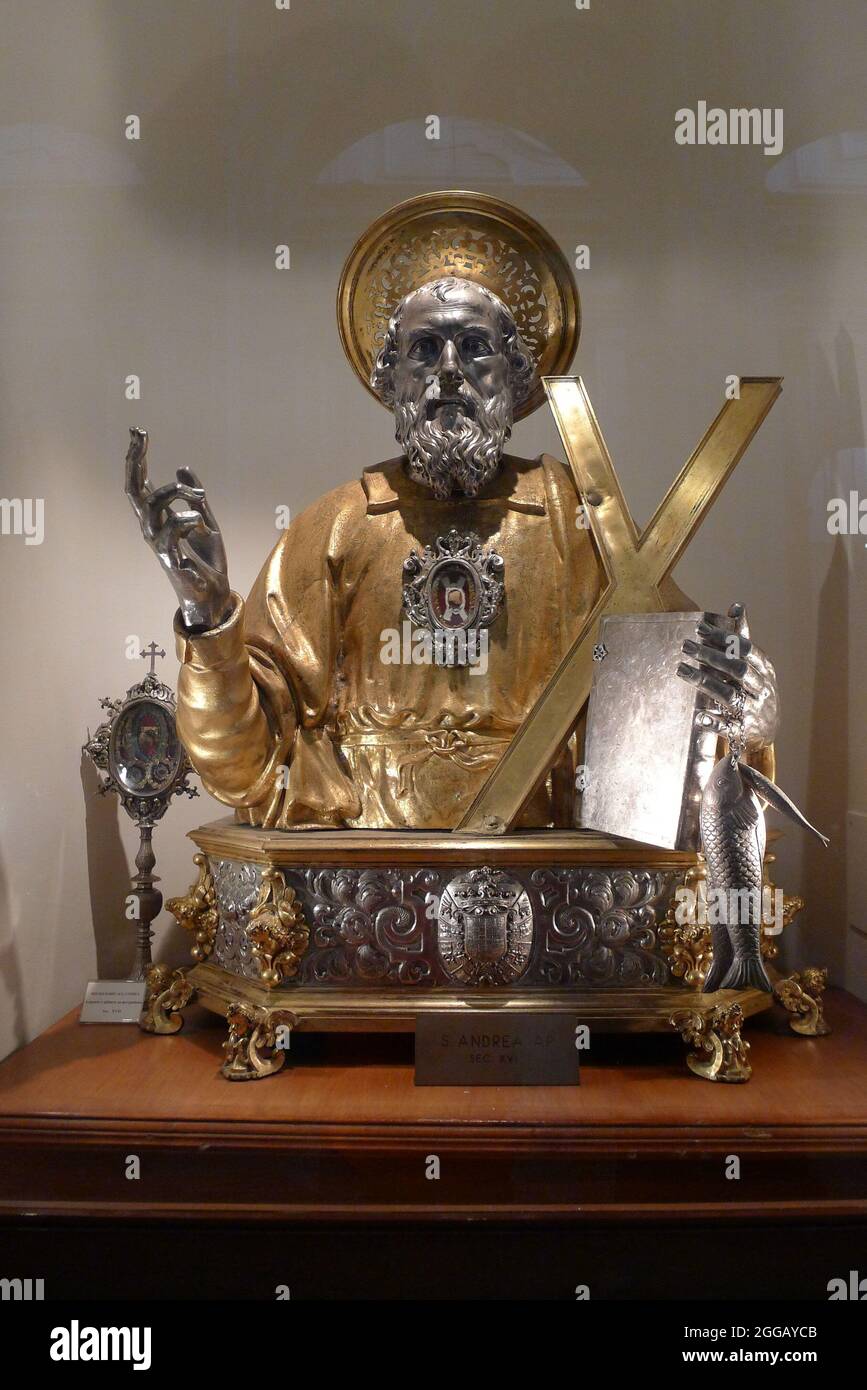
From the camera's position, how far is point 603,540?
7.52ft

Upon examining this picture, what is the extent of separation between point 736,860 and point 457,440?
1068 mm

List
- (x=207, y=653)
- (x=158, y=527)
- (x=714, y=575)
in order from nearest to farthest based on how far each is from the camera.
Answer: (x=158, y=527), (x=207, y=653), (x=714, y=575)

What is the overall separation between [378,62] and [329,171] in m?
0.26

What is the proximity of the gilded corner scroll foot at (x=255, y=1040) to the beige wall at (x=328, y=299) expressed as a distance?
560 mm

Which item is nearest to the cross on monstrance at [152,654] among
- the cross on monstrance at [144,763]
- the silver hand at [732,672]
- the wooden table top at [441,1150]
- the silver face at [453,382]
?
the cross on monstrance at [144,763]

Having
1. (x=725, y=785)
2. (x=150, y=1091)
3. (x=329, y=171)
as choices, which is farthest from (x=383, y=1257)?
(x=329, y=171)

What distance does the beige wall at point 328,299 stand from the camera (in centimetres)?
243

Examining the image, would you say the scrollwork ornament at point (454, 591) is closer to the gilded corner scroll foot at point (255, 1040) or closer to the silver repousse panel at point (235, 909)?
the silver repousse panel at point (235, 909)

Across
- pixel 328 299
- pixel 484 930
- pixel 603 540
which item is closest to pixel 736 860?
pixel 484 930

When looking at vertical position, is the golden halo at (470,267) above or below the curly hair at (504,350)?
above

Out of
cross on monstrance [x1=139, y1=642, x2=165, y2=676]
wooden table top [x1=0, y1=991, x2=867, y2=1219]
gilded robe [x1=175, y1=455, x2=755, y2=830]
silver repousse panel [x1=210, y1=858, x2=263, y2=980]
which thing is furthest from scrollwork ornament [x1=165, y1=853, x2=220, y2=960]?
cross on monstrance [x1=139, y1=642, x2=165, y2=676]

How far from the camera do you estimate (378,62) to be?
8.84 ft

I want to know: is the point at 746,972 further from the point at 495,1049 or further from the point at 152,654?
the point at 152,654

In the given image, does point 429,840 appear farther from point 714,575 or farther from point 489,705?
point 714,575
